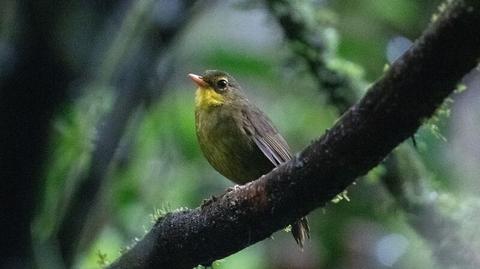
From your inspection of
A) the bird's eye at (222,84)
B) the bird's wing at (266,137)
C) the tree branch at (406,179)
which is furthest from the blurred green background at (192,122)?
the bird's wing at (266,137)

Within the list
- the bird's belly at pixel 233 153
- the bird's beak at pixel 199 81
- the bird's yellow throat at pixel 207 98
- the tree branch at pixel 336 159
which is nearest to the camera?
the tree branch at pixel 336 159

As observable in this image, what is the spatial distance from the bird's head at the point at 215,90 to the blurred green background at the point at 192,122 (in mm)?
114

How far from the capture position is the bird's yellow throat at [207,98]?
3518 millimetres

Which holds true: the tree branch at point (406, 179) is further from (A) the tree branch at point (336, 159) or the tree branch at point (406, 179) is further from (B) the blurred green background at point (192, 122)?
(A) the tree branch at point (336, 159)

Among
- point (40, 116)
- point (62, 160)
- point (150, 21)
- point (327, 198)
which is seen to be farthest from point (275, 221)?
point (150, 21)

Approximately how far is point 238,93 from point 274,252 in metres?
1.03

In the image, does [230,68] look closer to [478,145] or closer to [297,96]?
[297,96]

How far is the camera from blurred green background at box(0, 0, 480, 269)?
2914 millimetres

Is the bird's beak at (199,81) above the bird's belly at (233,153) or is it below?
above

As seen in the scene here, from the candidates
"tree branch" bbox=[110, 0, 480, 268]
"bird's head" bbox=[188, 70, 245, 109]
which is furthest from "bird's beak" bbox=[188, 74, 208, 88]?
"tree branch" bbox=[110, 0, 480, 268]

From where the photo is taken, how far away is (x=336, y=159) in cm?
198

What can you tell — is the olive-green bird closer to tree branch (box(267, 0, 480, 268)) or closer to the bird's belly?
the bird's belly

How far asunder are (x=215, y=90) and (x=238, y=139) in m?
0.38

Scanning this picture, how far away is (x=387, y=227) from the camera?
13.7ft
